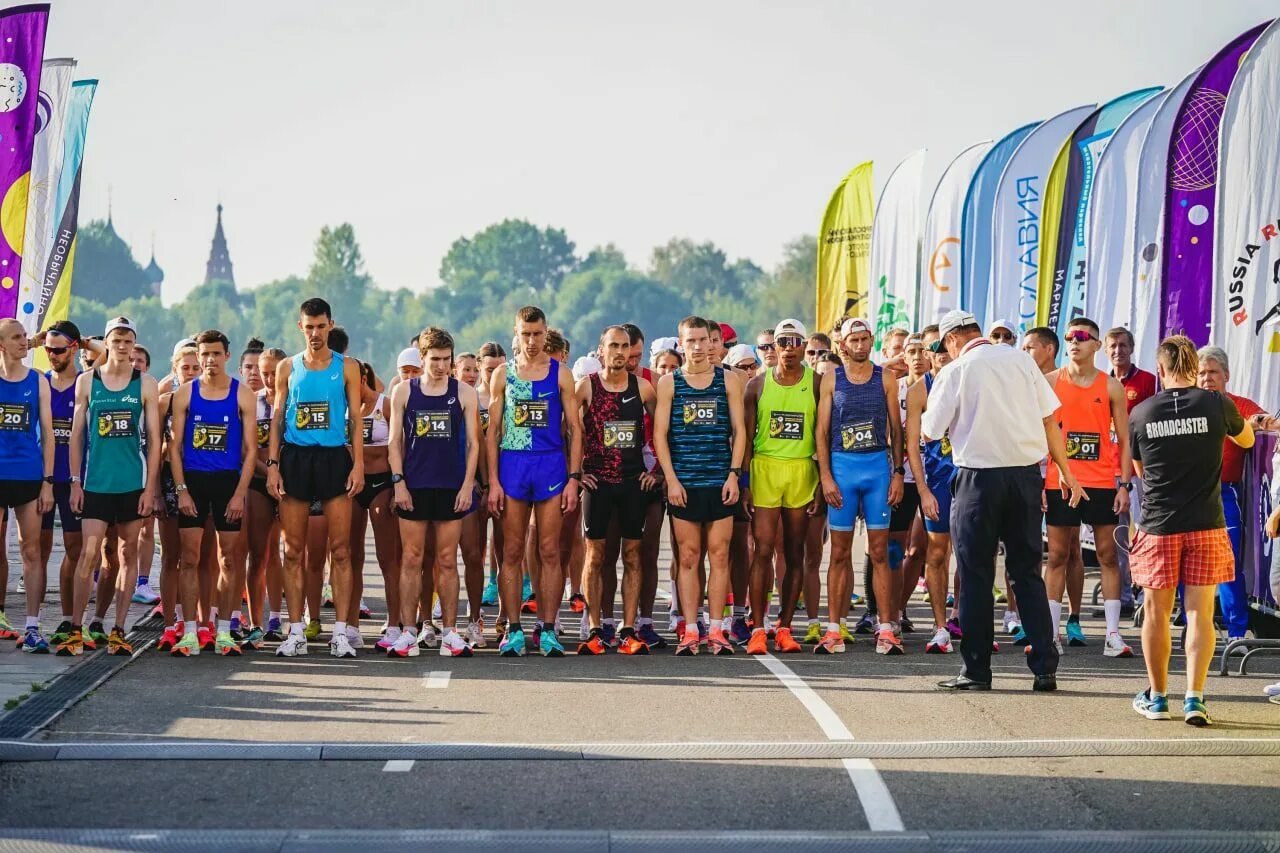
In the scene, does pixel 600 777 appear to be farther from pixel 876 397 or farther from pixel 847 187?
pixel 847 187

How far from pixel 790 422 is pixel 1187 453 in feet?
10.3

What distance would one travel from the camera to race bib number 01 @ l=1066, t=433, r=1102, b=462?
11195mm

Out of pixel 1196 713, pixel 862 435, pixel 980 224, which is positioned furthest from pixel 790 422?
pixel 980 224

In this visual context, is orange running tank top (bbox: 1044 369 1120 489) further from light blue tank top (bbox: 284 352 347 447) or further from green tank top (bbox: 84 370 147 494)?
green tank top (bbox: 84 370 147 494)

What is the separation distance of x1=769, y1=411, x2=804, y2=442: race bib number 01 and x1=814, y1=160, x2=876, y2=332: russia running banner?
13.3m

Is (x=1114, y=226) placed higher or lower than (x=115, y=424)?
higher

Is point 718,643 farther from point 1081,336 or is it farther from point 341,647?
point 1081,336

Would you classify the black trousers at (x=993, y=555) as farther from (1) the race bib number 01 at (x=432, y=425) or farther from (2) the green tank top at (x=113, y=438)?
(2) the green tank top at (x=113, y=438)

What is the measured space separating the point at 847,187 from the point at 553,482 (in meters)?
14.9

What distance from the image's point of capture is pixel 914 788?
6.75 m

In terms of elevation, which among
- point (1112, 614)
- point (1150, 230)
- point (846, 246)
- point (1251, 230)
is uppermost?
point (846, 246)

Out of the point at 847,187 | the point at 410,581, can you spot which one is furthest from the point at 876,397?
the point at 847,187

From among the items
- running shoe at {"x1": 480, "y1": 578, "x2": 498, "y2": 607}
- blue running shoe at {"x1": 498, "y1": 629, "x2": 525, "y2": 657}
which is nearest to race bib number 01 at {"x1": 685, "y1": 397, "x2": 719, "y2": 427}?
blue running shoe at {"x1": 498, "y1": 629, "x2": 525, "y2": 657}

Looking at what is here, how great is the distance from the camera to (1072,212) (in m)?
17.5
